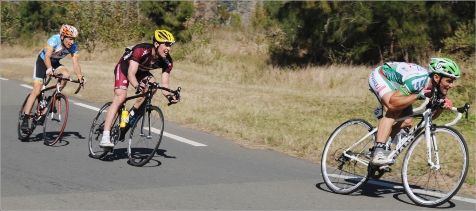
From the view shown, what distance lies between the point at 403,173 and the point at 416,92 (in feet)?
2.74

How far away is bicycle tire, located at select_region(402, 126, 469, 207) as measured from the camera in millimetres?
6721

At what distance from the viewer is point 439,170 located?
6961 millimetres

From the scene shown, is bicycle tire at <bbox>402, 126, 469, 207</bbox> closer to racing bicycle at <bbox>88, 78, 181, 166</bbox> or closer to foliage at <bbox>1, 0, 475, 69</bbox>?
racing bicycle at <bbox>88, 78, 181, 166</bbox>

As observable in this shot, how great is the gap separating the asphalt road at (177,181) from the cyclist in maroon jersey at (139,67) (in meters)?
0.73

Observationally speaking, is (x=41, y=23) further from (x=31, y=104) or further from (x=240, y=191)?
(x=240, y=191)

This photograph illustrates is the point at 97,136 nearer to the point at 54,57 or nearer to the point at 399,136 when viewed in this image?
the point at 54,57

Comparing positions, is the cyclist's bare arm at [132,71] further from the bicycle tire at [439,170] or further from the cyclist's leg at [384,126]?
the bicycle tire at [439,170]

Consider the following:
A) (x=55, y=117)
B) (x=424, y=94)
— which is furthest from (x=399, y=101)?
(x=55, y=117)

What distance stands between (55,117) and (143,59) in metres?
2.52

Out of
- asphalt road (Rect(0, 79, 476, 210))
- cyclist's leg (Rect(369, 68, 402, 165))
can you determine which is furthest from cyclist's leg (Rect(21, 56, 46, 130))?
cyclist's leg (Rect(369, 68, 402, 165))

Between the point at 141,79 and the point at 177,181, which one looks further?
the point at 141,79

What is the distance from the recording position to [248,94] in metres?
17.6

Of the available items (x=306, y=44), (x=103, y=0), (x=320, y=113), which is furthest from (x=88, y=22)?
(x=320, y=113)

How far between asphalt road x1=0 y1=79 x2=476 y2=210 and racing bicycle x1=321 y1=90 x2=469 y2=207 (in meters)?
0.17
